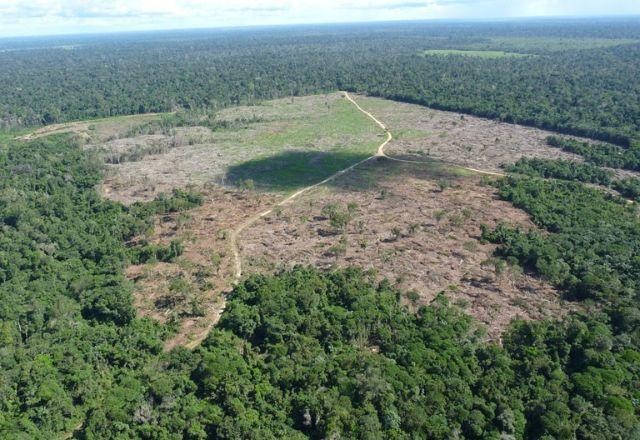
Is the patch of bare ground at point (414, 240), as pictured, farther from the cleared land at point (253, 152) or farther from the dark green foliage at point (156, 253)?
the cleared land at point (253, 152)

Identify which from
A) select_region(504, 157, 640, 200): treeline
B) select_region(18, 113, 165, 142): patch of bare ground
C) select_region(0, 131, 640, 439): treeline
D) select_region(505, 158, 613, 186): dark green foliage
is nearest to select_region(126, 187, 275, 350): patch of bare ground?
select_region(0, 131, 640, 439): treeline

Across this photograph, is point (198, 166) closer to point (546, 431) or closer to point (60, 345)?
point (60, 345)

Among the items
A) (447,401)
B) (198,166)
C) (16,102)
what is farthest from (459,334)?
(16,102)

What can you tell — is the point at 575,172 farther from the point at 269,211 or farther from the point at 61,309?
the point at 61,309

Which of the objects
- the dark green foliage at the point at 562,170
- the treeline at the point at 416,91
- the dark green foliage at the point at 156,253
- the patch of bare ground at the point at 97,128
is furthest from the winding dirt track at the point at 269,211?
the patch of bare ground at the point at 97,128

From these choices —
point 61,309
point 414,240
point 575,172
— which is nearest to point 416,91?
point 575,172

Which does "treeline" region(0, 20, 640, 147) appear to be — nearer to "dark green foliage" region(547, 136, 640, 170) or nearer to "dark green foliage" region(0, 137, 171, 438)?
"dark green foliage" region(547, 136, 640, 170)
